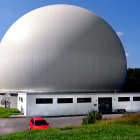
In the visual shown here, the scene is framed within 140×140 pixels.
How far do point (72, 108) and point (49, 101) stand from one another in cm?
333

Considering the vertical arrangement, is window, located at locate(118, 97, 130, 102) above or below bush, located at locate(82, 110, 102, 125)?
above

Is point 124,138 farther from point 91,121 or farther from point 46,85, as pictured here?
point 46,85

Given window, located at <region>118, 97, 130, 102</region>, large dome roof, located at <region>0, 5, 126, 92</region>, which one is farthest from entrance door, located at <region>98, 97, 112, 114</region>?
large dome roof, located at <region>0, 5, 126, 92</region>

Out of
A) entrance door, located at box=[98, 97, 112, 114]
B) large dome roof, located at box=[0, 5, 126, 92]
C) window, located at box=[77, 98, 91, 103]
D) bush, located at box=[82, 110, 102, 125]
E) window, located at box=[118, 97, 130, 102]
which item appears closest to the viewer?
bush, located at box=[82, 110, 102, 125]

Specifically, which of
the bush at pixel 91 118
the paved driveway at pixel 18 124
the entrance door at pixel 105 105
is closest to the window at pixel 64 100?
the entrance door at pixel 105 105

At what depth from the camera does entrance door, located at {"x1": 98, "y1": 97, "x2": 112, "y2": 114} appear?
1199 inches

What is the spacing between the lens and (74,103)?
28578mm

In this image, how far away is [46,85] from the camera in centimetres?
2969

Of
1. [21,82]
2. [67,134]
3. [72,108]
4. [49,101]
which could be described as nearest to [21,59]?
[21,82]

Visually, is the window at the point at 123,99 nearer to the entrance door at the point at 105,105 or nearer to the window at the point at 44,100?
the entrance door at the point at 105,105

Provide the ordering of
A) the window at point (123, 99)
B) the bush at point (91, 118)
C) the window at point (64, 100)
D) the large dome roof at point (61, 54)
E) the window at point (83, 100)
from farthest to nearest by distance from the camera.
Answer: the window at point (123, 99), the large dome roof at point (61, 54), the window at point (83, 100), the window at point (64, 100), the bush at point (91, 118)

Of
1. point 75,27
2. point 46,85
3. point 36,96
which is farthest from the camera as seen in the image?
point 75,27

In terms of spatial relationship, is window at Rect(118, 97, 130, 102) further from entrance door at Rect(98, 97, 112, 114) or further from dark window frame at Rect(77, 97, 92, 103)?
dark window frame at Rect(77, 97, 92, 103)

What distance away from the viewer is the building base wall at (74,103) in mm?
26734
